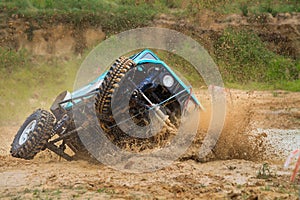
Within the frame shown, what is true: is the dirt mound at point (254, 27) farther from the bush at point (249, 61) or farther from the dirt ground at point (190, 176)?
the dirt ground at point (190, 176)

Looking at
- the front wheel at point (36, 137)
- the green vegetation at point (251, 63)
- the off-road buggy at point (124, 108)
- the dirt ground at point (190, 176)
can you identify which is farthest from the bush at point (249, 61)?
the front wheel at point (36, 137)

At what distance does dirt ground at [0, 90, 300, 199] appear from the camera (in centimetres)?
530

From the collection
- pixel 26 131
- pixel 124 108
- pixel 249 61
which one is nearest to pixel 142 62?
pixel 124 108

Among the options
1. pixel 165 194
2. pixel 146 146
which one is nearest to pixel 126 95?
pixel 146 146

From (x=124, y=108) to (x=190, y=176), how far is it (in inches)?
48.5

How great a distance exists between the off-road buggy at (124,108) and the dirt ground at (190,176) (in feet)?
1.36

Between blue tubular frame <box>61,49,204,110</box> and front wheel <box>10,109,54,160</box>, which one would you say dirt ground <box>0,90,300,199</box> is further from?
blue tubular frame <box>61,49,204,110</box>

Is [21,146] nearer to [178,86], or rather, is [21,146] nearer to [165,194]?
[178,86]

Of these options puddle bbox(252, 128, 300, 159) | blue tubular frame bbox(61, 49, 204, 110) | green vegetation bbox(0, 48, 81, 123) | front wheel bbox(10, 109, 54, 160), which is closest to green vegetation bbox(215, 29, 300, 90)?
green vegetation bbox(0, 48, 81, 123)

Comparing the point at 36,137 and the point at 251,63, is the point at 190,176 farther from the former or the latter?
the point at 251,63

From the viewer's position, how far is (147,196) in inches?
205

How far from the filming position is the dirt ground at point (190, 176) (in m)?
5.30

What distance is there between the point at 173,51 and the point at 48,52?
4.54 m

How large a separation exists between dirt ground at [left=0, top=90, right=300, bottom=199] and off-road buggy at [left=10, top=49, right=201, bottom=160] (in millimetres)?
414
